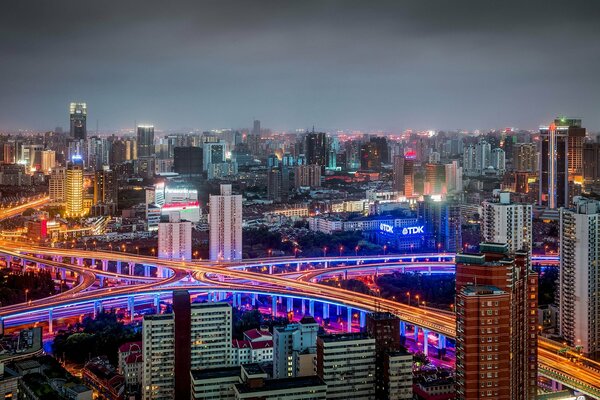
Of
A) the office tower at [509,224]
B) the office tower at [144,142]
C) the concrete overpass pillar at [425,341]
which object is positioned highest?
the office tower at [144,142]

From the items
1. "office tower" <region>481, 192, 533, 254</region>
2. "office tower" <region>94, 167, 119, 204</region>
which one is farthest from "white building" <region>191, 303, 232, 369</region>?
"office tower" <region>94, 167, 119, 204</region>

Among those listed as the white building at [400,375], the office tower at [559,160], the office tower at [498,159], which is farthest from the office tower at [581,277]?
the office tower at [498,159]

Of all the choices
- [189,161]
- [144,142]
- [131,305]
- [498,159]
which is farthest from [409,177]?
[131,305]

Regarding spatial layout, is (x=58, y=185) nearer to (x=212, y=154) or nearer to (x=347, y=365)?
(x=212, y=154)

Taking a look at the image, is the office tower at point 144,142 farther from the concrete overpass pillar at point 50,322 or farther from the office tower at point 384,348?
the office tower at point 384,348

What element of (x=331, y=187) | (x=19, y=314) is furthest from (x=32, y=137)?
(x=19, y=314)

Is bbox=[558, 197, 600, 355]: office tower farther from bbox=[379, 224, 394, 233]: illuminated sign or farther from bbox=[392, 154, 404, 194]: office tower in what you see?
bbox=[392, 154, 404, 194]: office tower

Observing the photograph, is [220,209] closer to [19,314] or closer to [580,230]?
[19,314]
